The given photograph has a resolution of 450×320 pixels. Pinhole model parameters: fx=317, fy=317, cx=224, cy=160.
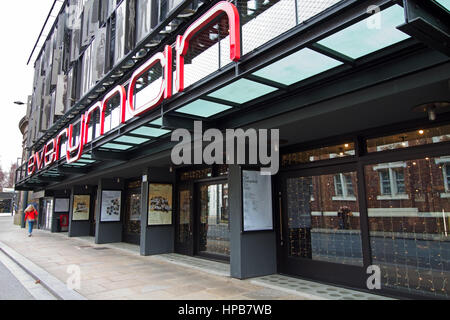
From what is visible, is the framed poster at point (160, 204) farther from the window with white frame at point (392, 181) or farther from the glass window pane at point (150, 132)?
the window with white frame at point (392, 181)

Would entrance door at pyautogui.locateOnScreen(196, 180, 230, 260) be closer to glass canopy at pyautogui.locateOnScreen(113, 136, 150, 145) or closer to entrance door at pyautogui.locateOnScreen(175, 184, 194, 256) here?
entrance door at pyautogui.locateOnScreen(175, 184, 194, 256)

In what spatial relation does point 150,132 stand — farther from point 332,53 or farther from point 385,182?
point 385,182

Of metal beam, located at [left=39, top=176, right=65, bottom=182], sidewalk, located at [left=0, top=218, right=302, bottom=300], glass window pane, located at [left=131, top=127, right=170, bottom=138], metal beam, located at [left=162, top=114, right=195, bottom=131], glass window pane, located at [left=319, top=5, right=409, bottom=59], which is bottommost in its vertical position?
sidewalk, located at [left=0, top=218, right=302, bottom=300]

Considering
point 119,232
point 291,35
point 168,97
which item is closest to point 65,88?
point 119,232

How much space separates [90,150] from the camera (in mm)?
10062

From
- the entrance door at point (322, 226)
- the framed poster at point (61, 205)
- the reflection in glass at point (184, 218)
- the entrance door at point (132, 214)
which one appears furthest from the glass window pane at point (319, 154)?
the framed poster at point (61, 205)

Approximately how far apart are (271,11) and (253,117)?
2039mm

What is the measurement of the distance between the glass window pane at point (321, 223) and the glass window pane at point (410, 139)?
2.46 ft

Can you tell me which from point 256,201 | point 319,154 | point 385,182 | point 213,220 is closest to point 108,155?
point 213,220

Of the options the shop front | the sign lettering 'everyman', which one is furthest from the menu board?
the shop front

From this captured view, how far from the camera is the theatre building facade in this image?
3988 mm

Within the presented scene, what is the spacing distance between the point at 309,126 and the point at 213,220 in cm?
498

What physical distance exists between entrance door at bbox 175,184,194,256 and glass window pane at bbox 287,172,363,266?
4.11 m

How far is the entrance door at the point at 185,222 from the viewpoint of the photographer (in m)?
10.5
